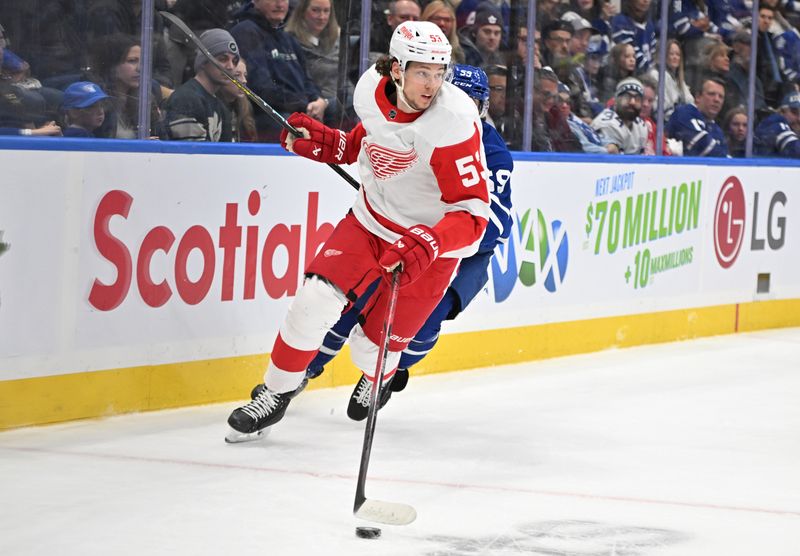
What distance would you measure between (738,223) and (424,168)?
150 inches

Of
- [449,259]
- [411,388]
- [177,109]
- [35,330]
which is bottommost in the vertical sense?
[411,388]

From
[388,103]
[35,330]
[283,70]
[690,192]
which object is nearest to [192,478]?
[35,330]

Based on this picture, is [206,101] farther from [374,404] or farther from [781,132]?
[781,132]

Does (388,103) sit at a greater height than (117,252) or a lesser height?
greater

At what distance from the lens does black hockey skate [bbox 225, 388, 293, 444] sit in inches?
153

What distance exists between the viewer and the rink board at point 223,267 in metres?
3.96

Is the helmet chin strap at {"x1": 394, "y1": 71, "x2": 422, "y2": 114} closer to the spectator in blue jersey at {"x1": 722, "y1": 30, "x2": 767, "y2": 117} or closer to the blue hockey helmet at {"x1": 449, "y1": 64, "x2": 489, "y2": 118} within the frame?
the blue hockey helmet at {"x1": 449, "y1": 64, "x2": 489, "y2": 118}

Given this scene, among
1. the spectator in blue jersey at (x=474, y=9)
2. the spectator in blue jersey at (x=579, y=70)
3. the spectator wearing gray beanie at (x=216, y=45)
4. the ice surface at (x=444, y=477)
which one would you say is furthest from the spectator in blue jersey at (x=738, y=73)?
the spectator wearing gray beanie at (x=216, y=45)

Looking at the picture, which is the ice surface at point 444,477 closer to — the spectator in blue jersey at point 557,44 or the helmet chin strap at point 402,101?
the helmet chin strap at point 402,101

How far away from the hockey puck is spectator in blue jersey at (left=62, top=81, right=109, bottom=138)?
175 centimetres

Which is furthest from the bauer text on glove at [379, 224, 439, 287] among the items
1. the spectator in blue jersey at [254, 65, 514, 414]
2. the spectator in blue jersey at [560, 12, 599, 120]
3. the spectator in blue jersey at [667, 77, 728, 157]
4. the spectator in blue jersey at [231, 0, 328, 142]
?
the spectator in blue jersey at [667, 77, 728, 157]

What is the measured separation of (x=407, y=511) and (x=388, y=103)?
48.3 inches

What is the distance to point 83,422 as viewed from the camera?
409 centimetres

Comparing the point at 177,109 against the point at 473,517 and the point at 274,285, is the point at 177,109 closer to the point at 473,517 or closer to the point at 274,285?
the point at 274,285
